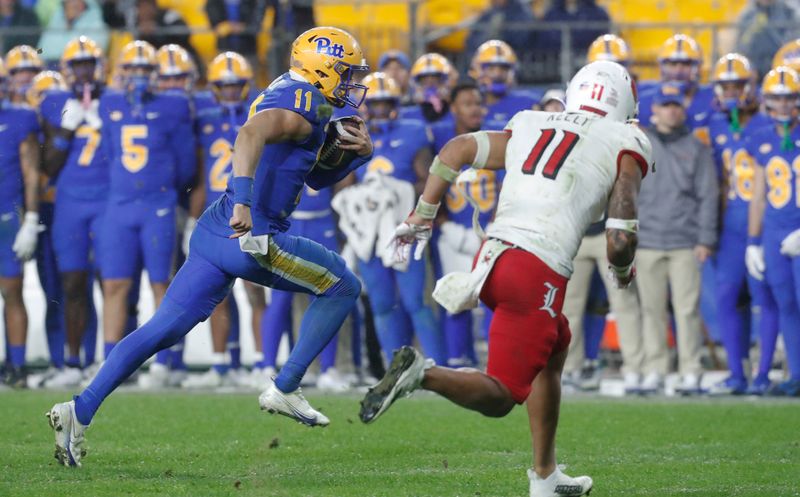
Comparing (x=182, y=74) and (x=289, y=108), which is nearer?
(x=289, y=108)

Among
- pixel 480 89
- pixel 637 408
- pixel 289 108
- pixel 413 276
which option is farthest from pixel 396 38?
pixel 289 108

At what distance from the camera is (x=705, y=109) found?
491 inches

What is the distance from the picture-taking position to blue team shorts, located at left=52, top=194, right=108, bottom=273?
12.7 m

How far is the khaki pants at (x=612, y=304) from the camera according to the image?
1216cm

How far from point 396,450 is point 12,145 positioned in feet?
18.8

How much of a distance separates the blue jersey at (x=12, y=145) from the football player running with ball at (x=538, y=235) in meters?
6.82

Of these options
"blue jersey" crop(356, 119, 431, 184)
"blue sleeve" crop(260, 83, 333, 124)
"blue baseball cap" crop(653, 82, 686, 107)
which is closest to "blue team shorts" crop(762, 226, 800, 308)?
"blue baseball cap" crop(653, 82, 686, 107)

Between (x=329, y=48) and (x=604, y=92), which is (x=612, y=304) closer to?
(x=329, y=48)

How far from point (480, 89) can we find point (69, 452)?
6.51 m

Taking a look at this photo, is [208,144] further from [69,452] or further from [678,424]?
[69,452]

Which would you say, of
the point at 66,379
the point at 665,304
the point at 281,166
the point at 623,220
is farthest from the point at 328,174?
the point at 66,379

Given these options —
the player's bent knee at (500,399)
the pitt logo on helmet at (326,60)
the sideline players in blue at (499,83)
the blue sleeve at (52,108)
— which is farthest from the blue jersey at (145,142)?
the player's bent knee at (500,399)

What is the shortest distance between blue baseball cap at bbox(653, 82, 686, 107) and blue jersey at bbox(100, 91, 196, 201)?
3.72 meters

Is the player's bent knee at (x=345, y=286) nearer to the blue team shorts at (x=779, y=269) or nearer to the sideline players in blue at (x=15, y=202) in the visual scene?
the blue team shorts at (x=779, y=269)
